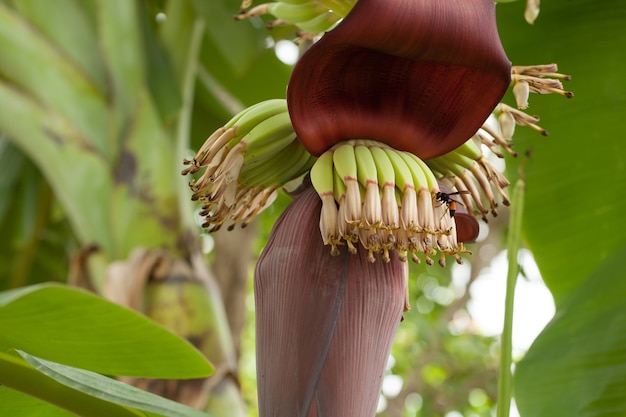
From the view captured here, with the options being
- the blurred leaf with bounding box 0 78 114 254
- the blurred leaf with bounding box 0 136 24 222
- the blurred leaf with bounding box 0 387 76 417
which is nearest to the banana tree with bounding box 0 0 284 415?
the blurred leaf with bounding box 0 78 114 254

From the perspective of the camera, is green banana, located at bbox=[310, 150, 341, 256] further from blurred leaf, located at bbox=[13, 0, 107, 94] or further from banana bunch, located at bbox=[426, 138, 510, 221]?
blurred leaf, located at bbox=[13, 0, 107, 94]

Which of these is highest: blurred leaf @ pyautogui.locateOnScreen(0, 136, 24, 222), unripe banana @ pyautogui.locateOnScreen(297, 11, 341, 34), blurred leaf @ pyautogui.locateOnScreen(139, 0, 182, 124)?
unripe banana @ pyautogui.locateOnScreen(297, 11, 341, 34)

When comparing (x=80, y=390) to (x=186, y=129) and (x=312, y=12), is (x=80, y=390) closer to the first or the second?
(x=312, y=12)

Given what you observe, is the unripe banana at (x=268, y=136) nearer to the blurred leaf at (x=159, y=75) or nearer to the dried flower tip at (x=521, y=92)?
the dried flower tip at (x=521, y=92)

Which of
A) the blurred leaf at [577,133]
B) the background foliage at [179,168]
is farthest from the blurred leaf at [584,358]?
the blurred leaf at [577,133]

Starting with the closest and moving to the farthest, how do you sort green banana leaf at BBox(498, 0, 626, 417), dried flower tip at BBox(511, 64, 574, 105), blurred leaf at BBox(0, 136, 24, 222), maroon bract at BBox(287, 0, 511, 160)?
maroon bract at BBox(287, 0, 511, 160) → dried flower tip at BBox(511, 64, 574, 105) → green banana leaf at BBox(498, 0, 626, 417) → blurred leaf at BBox(0, 136, 24, 222)

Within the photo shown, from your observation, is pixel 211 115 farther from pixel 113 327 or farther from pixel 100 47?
pixel 113 327
